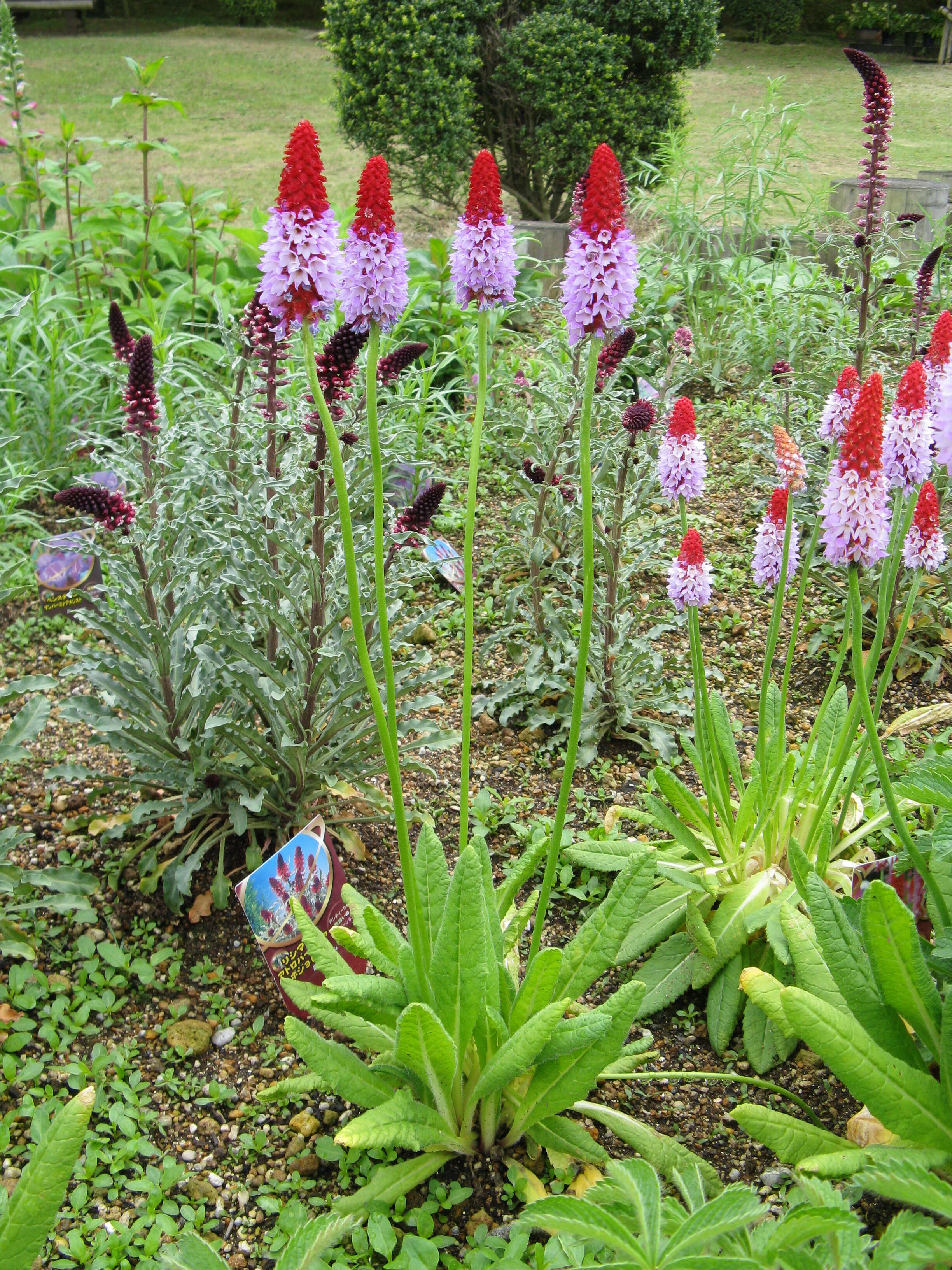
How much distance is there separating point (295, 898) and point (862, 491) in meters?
1.34

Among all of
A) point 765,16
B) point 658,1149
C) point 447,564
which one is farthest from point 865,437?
point 765,16

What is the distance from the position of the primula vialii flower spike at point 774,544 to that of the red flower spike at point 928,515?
0.97ft

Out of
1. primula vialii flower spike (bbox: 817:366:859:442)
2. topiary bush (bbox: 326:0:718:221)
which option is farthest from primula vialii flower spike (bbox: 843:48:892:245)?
topiary bush (bbox: 326:0:718:221)

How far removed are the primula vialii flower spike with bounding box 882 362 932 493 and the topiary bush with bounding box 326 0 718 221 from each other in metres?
5.42

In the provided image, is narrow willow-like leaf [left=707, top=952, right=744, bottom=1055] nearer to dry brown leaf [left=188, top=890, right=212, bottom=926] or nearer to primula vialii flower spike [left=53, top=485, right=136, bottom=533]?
dry brown leaf [left=188, top=890, right=212, bottom=926]

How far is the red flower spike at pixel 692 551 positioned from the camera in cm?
228

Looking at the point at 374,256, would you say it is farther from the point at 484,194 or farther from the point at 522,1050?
the point at 522,1050

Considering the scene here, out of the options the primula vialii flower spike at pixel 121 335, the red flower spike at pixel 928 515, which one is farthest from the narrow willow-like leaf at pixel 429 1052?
the primula vialii flower spike at pixel 121 335

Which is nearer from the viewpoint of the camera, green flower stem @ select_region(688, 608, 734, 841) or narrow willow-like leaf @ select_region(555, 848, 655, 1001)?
narrow willow-like leaf @ select_region(555, 848, 655, 1001)

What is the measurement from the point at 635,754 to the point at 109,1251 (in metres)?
1.91

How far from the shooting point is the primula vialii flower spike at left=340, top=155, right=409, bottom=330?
5.22ft

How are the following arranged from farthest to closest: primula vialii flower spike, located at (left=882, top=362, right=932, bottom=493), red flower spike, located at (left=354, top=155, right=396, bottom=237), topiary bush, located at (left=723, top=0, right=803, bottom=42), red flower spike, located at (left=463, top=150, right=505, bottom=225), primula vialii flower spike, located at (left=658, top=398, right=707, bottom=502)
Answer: topiary bush, located at (left=723, top=0, right=803, bottom=42) → primula vialii flower spike, located at (left=658, top=398, right=707, bottom=502) → primula vialii flower spike, located at (left=882, top=362, right=932, bottom=493) → red flower spike, located at (left=463, top=150, right=505, bottom=225) → red flower spike, located at (left=354, top=155, right=396, bottom=237)

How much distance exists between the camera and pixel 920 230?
7004 mm

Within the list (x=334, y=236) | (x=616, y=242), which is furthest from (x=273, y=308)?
(x=616, y=242)
